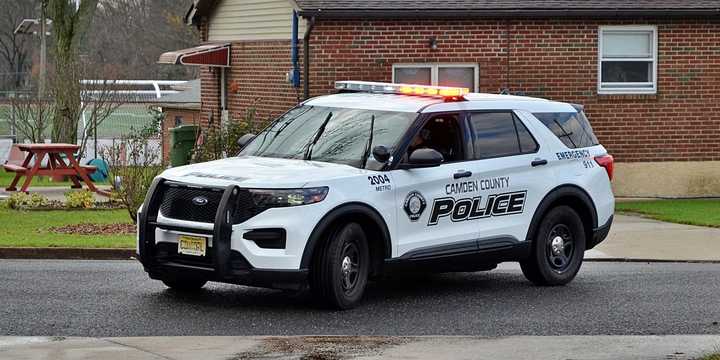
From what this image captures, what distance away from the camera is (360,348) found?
9453mm

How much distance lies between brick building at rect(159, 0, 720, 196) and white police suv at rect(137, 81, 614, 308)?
30.8 feet

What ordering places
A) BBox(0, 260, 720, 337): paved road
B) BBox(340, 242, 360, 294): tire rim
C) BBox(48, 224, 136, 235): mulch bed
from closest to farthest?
1. BBox(0, 260, 720, 337): paved road
2. BBox(340, 242, 360, 294): tire rim
3. BBox(48, 224, 136, 235): mulch bed

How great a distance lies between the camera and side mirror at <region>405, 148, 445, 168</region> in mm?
11531

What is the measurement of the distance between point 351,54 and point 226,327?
1268 centimetres

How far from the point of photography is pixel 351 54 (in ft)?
74.1

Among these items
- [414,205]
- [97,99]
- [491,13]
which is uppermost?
[491,13]

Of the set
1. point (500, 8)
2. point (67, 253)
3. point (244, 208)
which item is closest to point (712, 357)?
point (244, 208)

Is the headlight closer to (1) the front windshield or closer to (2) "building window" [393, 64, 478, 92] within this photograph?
(1) the front windshield

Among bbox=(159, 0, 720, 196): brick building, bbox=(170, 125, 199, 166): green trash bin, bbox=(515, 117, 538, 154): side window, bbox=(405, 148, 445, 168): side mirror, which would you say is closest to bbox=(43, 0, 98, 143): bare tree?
bbox=(170, 125, 199, 166): green trash bin

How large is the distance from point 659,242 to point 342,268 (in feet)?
22.9

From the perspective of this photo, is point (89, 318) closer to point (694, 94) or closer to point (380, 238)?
point (380, 238)

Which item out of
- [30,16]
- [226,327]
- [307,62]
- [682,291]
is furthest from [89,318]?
[30,16]

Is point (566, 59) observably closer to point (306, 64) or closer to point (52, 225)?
point (306, 64)

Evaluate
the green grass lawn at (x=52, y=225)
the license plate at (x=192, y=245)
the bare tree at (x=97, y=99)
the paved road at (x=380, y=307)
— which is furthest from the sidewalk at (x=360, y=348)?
the bare tree at (x=97, y=99)
